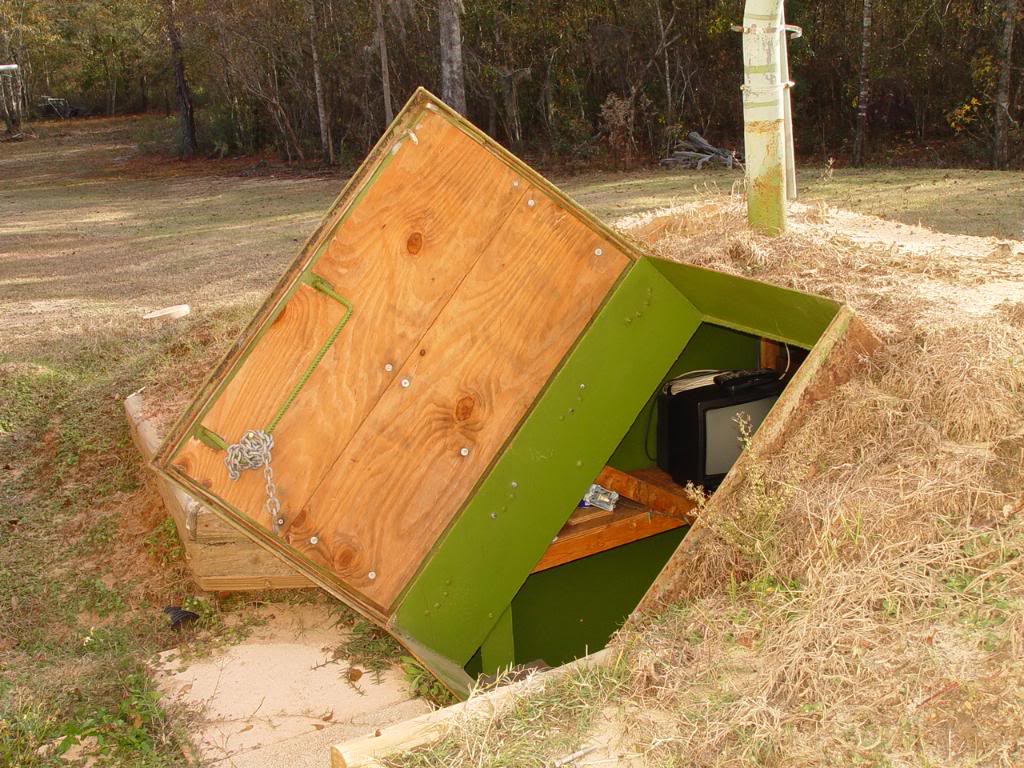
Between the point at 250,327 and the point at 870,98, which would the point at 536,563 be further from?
the point at 870,98

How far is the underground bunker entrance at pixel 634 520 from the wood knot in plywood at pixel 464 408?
0.92m

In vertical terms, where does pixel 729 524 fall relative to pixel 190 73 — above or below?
below

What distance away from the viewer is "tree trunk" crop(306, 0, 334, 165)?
21.6 metres

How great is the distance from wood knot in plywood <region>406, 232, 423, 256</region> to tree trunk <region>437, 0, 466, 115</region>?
46.6 feet

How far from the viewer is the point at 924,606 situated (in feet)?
7.88

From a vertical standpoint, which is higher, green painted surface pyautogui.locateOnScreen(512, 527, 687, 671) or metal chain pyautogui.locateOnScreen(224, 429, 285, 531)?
metal chain pyautogui.locateOnScreen(224, 429, 285, 531)

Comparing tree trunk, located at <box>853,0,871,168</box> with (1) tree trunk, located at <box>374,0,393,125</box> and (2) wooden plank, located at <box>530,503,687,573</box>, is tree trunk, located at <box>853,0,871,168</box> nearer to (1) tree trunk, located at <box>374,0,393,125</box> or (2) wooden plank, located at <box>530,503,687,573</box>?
(1) tree trunk, located at <box>374,0,393,125</box>

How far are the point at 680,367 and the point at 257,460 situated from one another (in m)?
2.56

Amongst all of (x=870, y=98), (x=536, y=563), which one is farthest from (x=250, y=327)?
(x=870, y=98)

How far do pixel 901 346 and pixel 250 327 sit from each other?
2.27m

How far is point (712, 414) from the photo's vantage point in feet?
14.4

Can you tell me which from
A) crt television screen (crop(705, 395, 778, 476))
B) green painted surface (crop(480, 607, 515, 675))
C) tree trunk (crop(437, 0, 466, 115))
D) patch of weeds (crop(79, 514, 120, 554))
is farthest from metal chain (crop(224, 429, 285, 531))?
tree trunk (crop(437, 0, 466, 115))

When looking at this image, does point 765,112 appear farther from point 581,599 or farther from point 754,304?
point 581,599

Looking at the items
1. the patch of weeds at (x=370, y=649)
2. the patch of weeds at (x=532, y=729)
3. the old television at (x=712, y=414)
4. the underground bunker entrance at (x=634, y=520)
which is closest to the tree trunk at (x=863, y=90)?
the underground bunker entrance at (x=634, y=520)
